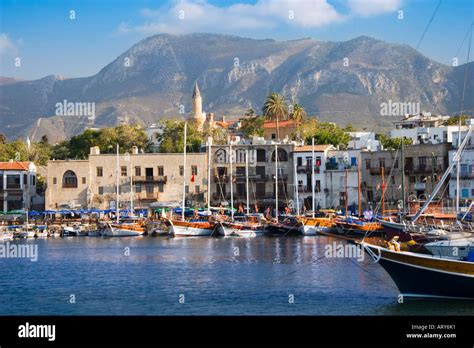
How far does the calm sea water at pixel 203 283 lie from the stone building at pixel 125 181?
27645mm

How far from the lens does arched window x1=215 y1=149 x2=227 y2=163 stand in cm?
8988

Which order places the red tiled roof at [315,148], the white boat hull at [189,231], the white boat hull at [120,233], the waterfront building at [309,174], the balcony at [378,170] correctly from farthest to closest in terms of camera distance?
the red tiled roof at [315,148] → the waterfront building at [309,174] → the balcony at [378,170] → the white boat hull at [120,233] → the white boat hull at [189,231]

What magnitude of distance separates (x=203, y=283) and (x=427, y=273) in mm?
11997

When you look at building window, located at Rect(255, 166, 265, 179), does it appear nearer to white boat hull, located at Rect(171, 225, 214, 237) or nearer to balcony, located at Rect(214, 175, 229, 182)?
balcony, located at Rect(214, 175, 229, 182)

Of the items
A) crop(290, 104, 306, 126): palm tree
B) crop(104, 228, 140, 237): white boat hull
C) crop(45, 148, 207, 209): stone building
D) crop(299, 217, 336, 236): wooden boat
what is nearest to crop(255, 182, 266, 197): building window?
crop(45, 148, 207, 209): stone building

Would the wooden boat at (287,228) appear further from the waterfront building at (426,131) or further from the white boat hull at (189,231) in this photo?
the waterfront building at (426,131)

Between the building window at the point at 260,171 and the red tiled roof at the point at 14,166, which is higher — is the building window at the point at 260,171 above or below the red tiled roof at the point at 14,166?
below

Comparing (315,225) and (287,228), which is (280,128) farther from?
(315,225)

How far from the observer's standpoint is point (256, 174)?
292 ft

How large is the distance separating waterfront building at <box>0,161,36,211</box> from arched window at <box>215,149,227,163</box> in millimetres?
19120

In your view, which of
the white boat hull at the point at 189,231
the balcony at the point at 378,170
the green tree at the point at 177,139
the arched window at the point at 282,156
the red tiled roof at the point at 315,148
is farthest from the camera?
the green tree at the point at 177,139

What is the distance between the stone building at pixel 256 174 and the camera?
88.4m

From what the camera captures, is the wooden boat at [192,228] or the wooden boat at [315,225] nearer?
the wooden boat at [315,225]

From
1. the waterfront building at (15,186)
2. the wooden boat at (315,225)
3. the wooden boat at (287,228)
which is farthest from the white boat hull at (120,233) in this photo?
the waterfront building at (15,186)
